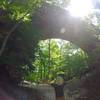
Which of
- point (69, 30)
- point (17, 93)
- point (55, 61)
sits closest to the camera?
point (17, 93)

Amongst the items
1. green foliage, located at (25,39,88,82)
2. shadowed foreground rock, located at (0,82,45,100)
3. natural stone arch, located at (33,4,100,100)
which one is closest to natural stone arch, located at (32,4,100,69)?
natural stone arch, located at (33,4,100,100)

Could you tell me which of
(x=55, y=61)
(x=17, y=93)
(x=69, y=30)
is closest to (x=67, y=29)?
(x=69, y=30)

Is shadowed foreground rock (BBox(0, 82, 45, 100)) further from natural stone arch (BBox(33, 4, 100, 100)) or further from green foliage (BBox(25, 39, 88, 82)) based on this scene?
green foliage (BBox(25, 39, 88, 82))

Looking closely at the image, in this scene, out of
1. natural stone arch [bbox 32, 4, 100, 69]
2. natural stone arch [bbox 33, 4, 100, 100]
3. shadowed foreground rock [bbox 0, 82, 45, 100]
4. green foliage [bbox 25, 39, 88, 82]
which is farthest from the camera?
green foliage [bbox 25, 39, 88, 82]

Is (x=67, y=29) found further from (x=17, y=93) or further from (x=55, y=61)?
(x=55, y=61)

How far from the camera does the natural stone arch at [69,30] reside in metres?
13.7

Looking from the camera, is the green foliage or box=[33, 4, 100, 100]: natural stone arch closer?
box=[33, 4, 100, 100]: natural stone arch

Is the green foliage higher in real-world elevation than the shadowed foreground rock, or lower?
higher

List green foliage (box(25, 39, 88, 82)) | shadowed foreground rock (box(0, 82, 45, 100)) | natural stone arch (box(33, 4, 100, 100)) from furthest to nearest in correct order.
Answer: green foliage (box(25, 39, 88, 82)), natural stone arch (box(33, 4, 100, 100)), shadowed foreground rock (box(0, 82, 45, 100))

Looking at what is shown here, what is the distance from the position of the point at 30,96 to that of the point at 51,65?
32.8 feet

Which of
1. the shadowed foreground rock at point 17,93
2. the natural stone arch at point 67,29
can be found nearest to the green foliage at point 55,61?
the natural stone arch at point 67,29

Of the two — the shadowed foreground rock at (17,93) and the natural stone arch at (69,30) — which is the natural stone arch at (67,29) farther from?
the shadowed foreground rock at (17,93)

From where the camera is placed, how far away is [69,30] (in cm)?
1476

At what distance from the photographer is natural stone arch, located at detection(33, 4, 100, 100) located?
45.0ft
